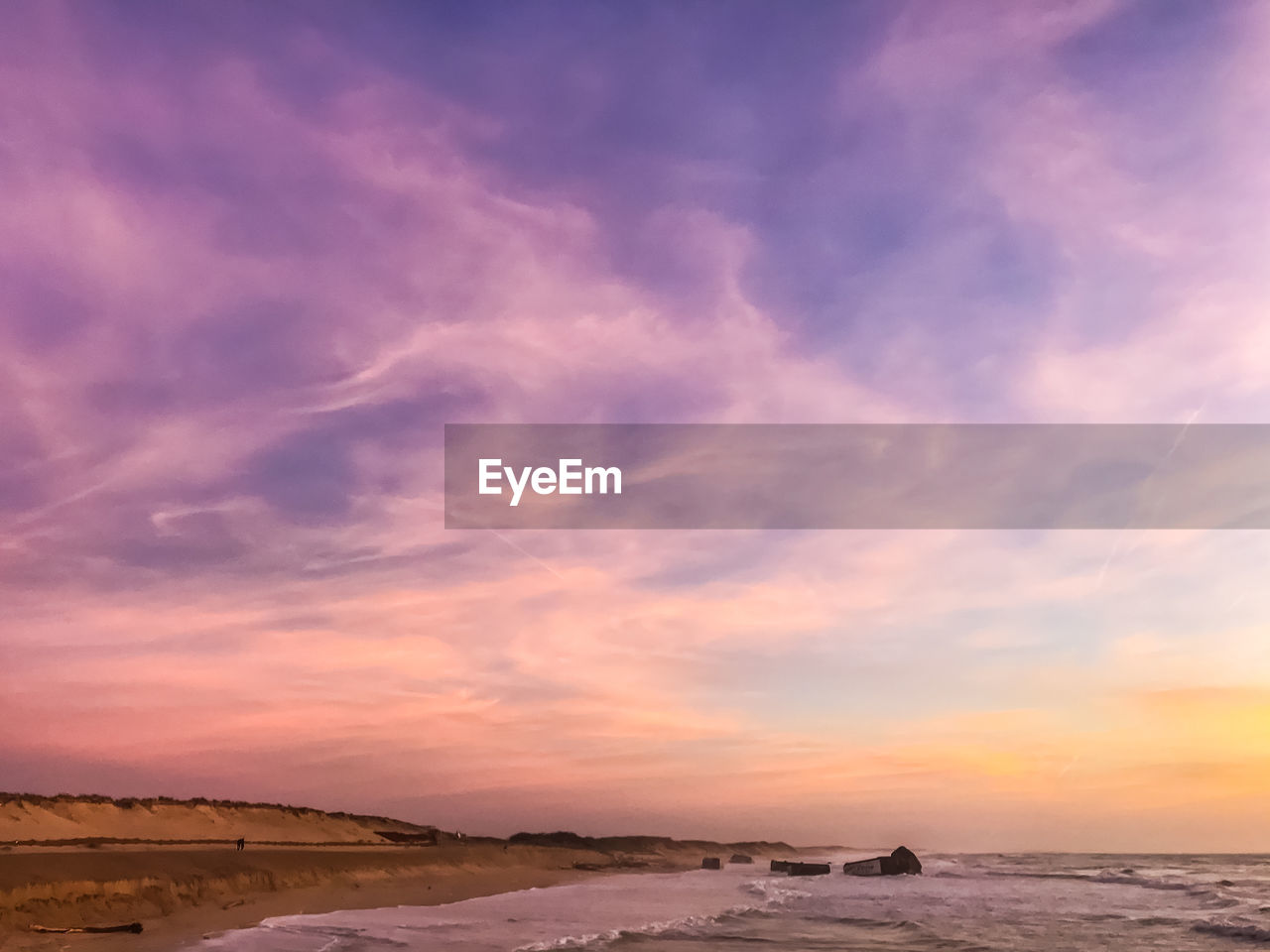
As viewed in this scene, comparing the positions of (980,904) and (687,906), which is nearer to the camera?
(687,906)

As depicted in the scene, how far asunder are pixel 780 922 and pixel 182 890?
24.6 m

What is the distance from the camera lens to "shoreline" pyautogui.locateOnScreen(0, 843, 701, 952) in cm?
2881

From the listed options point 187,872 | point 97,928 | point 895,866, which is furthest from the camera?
point 895,866

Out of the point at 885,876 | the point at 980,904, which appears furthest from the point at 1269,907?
the point at 885,876

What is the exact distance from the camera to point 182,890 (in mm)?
38000

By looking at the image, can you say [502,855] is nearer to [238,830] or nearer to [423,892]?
[238,830]

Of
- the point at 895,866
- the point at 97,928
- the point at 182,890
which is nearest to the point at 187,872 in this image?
the point at 182,890

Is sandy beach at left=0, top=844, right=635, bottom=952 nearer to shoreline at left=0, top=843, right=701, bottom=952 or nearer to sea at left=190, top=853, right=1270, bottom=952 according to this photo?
shoreline at left=0, top=843, right=701, bottom=952

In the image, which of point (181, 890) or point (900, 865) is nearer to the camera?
point (181, 890)

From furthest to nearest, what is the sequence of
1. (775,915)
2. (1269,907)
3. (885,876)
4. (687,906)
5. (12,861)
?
(885,876), (1269,907), (687,906), (775,915), (12,861)

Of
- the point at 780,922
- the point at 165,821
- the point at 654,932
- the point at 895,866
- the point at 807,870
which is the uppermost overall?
the point at 165,821

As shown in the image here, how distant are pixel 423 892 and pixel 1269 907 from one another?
4786 cm

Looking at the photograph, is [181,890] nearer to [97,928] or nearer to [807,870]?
[97,928]

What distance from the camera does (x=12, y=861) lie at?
3359 cm
